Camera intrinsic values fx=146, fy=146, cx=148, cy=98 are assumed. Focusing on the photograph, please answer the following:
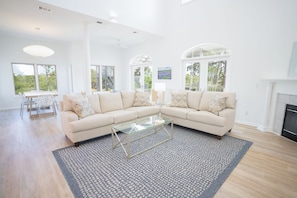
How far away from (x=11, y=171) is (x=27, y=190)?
618 millimetres

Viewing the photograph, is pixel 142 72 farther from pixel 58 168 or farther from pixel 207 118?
pixel 58 168

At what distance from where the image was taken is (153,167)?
7.14 feet

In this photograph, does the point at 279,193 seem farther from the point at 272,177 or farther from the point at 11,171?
the point at 11,171

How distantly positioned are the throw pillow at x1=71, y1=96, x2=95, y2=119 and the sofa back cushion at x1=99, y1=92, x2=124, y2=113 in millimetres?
458

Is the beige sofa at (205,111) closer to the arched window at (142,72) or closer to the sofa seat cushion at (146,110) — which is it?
the sofa seat cushion at (146,110)

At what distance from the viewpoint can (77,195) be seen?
1664mm

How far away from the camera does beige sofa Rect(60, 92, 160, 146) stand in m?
2.83

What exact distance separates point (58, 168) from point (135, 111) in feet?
6.53

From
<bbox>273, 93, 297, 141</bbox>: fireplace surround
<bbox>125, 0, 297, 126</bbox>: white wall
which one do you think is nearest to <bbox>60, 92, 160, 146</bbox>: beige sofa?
<bbox>125, 0, 297, 126</bbox>: white wall

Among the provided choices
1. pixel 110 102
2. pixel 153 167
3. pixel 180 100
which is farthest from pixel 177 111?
pixel 153 167

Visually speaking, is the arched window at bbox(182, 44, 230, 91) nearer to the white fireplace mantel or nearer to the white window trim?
the white window trim

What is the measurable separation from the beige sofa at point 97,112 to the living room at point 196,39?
51.2 inches

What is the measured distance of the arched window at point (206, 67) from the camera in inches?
184

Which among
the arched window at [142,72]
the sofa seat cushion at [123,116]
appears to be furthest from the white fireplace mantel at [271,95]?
the arched window at [142,72]
